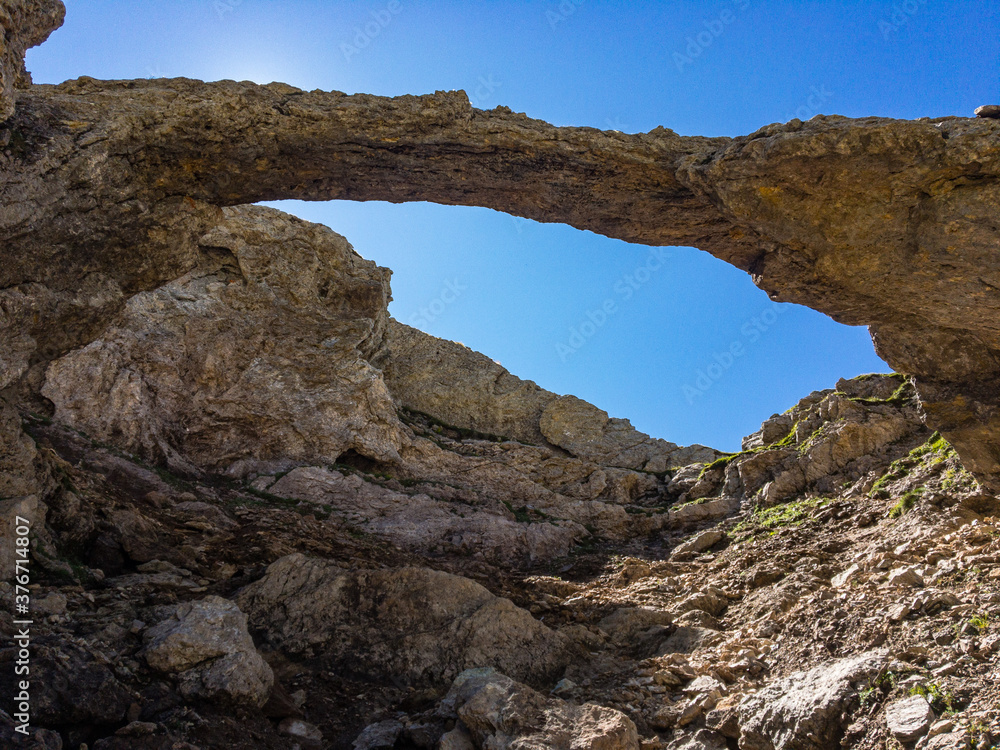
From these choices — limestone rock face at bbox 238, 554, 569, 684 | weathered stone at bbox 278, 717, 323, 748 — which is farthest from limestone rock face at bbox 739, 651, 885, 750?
weathered stone at bbox 278, 717, 323, 748

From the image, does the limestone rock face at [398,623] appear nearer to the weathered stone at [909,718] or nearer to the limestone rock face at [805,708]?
the limestone rock face at [805,708]

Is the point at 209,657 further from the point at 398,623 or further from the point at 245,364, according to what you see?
the point at 245,364

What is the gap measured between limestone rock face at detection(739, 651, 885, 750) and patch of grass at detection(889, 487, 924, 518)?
19.8ft

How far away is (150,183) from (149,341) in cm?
949

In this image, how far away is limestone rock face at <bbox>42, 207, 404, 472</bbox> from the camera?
1819 centimetres

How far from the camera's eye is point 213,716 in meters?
7.33

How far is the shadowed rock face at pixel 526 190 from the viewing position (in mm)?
10242

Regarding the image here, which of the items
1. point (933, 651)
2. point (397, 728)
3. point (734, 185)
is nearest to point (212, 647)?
point (397, 728)

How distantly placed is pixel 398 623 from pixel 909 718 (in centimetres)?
715

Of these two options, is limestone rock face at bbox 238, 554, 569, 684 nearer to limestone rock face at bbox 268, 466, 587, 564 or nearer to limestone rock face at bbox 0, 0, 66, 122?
→ limestone rock face at bbox 268, 466, 587, 564

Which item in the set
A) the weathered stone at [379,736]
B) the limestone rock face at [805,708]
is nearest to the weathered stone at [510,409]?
the limestone rock face at [805,708]

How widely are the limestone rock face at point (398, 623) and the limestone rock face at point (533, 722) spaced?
6.78 feet

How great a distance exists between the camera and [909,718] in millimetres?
6559

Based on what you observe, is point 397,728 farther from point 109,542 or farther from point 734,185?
point 734,185
